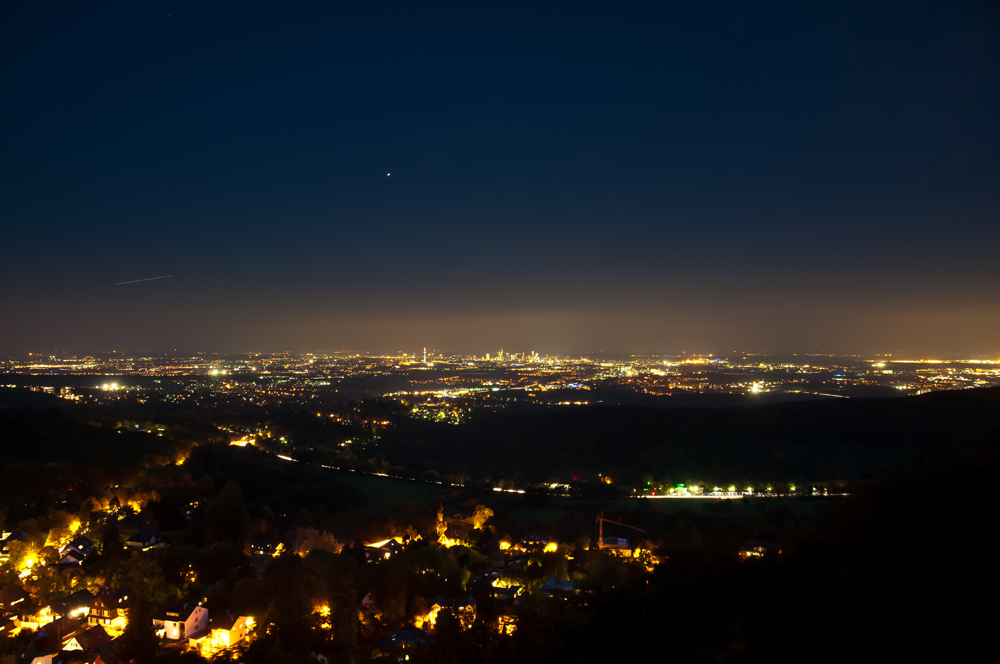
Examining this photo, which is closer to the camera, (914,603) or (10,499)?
(914,603)

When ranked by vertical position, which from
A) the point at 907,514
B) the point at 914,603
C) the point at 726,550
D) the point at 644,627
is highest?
the point at 907,514

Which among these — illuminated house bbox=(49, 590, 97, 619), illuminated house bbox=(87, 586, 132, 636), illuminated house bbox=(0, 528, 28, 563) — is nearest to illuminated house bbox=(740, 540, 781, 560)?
illuminated house bbox=(87, 586, 132, 636)

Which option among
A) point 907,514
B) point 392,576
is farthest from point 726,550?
point 392,576

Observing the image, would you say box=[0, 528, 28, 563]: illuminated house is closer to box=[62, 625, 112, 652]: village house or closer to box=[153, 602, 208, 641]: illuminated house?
box=[62, 625, 112, 652]: village house

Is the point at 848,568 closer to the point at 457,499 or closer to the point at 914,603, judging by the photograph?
the point at 914,603

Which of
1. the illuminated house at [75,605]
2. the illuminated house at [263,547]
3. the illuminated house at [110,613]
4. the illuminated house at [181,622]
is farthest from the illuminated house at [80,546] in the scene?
the illuminated house at [181,622]

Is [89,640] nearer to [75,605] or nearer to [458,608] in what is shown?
[75,605]

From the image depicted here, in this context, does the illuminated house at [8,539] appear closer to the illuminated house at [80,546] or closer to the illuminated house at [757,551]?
the illuminated house at [80,546]
